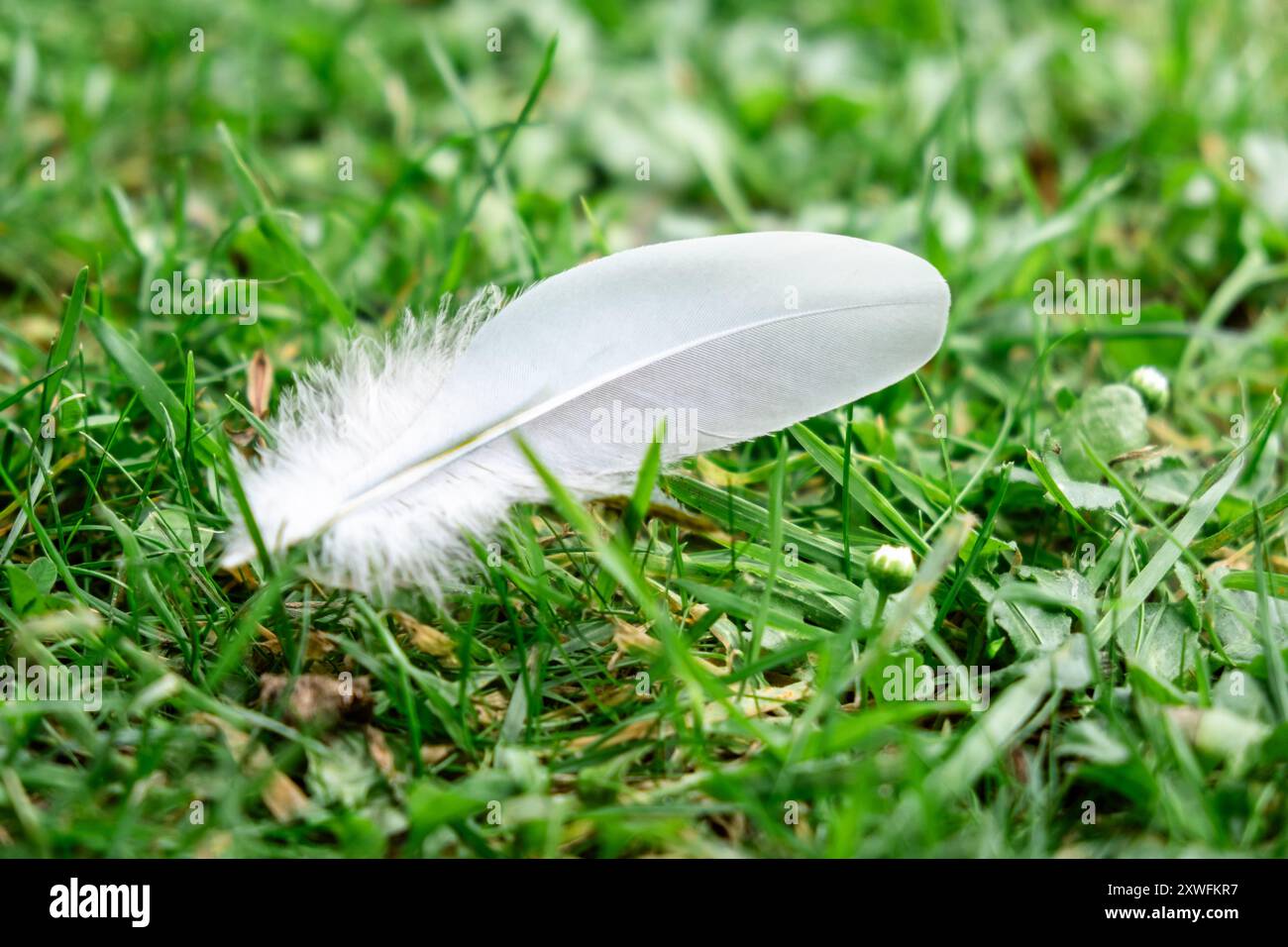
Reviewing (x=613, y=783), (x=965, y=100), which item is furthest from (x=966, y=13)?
(x=613, y=783)

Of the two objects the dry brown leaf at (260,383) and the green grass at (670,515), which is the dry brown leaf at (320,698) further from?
the dry brown leaf at (260,383)

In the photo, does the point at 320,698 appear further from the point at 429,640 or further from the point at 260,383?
the point at 260,383

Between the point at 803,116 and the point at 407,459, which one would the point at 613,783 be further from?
the point at 803,116

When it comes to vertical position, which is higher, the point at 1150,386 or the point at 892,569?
the point at 1150,386

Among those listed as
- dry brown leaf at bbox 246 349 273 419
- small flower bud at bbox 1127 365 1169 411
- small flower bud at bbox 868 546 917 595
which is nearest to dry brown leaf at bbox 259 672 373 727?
dry brown leaf at bbox 246 349 273 419

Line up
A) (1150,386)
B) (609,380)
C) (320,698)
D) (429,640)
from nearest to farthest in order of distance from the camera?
1. (320,698)
2. (429,640)
3. (609,380)
4. (1150,386)

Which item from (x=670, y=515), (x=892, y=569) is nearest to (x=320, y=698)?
(x=670, y=515)

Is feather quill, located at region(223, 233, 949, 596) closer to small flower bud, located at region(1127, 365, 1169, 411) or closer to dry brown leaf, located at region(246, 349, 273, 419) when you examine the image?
dry brown leaf, located at region(246, 349, 273, 419)
